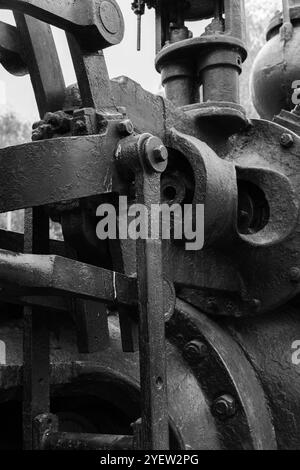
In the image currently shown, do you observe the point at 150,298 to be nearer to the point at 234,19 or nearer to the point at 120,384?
the point at 120,384

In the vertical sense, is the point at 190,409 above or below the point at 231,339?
below

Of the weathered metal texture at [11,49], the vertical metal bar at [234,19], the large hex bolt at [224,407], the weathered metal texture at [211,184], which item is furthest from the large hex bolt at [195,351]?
the vertical metal bar at [234,19]

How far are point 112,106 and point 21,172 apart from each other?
A: 288mm

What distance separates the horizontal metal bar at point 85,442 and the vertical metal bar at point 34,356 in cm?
4

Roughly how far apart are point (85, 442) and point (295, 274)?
2.21 feet

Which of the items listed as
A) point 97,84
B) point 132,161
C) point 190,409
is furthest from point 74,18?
point 190,409

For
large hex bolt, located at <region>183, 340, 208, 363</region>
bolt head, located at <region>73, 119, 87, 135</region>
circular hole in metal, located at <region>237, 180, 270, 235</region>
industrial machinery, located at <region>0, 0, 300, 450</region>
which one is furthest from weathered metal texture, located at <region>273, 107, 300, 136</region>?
bolt head, located at <region>73, 119, 87, 135</region>

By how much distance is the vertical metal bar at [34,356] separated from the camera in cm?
139

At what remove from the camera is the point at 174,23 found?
6.71ft

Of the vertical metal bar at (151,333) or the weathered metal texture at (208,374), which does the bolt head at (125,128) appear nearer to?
the vertical metal bar at (151,333)

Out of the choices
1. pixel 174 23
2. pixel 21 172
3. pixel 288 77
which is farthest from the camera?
pixel 288 77

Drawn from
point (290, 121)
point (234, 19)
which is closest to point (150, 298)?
point (290, 121)

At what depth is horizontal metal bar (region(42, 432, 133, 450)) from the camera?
129cm

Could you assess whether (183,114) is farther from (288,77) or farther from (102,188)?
(288,77)
